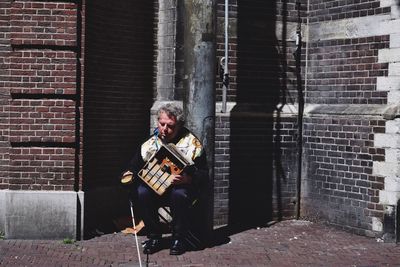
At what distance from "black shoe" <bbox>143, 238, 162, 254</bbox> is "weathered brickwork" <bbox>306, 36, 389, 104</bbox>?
3.44 meters

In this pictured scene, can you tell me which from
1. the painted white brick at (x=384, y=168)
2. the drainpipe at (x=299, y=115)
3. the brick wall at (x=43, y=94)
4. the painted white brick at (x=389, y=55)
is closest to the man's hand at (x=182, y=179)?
the brick wall at (x=43, y=94)

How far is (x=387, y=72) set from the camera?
8.32 meters

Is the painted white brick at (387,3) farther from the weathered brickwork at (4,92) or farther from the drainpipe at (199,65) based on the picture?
the weathered brickwork at (4,92)

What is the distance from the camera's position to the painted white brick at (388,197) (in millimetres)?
8157

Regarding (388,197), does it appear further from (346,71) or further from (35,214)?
(35,214)

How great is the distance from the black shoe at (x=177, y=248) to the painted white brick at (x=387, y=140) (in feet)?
9.72

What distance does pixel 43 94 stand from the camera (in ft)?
25.8

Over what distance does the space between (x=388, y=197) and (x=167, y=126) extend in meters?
3.11

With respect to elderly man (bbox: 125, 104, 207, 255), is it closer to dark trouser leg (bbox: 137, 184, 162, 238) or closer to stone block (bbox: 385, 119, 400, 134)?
dark trouser leg (bbox: 137, 184, 162, 238)

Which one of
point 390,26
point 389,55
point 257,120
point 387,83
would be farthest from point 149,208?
point 390,26

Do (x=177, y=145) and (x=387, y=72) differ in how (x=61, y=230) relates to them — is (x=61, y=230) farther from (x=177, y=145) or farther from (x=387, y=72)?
(x=387, y=72)

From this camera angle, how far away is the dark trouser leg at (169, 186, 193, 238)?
23.8ft

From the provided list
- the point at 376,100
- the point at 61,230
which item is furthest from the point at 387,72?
the point at 61,230

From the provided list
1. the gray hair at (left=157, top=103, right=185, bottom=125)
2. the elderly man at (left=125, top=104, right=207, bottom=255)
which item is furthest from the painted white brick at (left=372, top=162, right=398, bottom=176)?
the gray hair at (left=157, top=103, right=185, bottom=125)
